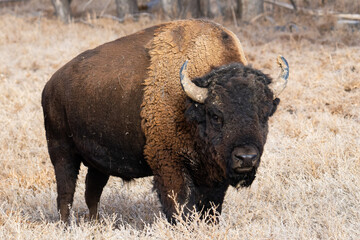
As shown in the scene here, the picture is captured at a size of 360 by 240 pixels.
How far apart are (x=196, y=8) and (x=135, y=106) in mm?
13896

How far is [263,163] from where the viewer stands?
22.7 ft

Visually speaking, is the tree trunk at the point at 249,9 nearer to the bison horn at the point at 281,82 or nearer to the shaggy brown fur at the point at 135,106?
the shaggy brown fur at the point at 135,106

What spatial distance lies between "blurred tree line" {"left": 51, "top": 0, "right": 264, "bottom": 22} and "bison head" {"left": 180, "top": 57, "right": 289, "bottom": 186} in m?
12.0

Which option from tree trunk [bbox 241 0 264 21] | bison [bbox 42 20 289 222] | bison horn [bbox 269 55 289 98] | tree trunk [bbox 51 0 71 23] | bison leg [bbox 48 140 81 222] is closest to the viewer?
bison [bbox 42 20 289 222]

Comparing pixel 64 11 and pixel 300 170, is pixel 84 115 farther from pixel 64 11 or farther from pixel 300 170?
pixel 64 11

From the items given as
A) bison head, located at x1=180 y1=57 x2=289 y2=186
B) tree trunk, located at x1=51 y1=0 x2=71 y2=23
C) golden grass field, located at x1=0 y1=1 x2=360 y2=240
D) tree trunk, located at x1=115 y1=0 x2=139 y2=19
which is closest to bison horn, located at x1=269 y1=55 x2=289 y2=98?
bison head, located at x1=180 y1=57 x2=289 y2=186

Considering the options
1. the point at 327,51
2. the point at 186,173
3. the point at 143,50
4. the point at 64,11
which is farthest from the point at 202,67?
the point at 64,11

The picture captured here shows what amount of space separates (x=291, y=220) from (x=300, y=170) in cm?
183

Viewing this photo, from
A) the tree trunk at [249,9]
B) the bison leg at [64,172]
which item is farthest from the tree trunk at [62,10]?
the bison leg at [64,172]

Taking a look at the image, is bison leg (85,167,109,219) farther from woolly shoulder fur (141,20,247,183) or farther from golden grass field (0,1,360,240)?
woolly shoulder fur (141,20,247,183)

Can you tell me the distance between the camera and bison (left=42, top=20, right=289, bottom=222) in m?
4.13

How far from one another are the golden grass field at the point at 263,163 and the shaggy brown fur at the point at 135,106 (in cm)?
52

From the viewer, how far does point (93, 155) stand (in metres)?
5.28

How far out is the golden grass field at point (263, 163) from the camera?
4445mm
